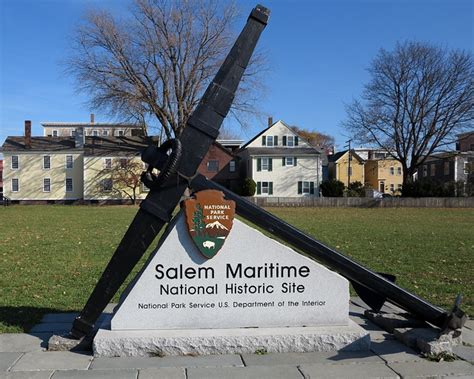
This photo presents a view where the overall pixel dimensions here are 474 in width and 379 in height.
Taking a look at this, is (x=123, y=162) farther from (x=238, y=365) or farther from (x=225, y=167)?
(x=238, y=365)

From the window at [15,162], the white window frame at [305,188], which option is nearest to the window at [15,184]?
the window at [15,162]

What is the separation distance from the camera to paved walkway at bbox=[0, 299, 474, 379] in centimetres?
430

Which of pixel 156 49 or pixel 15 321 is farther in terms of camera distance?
pixel 156 49

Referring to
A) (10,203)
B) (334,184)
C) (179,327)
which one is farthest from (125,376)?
(10,203)

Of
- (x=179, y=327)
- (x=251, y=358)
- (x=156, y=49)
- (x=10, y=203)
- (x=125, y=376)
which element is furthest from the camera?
(x=10, y=203)

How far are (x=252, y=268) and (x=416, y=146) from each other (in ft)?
177

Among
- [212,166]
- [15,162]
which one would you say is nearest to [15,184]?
[15,162]

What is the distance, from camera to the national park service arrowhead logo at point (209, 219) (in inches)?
199

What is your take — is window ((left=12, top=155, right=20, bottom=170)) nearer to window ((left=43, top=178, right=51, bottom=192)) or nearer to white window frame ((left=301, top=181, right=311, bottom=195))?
window ((left=43, top=178, right=51, bottom=192))

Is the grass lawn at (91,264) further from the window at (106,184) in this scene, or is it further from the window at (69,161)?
the window at (69,161)

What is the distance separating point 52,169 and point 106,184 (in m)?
7.60

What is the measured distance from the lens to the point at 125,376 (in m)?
4.25

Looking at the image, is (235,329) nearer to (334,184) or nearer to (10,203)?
(334,184)

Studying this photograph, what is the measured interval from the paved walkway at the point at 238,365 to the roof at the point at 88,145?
6032 cm
